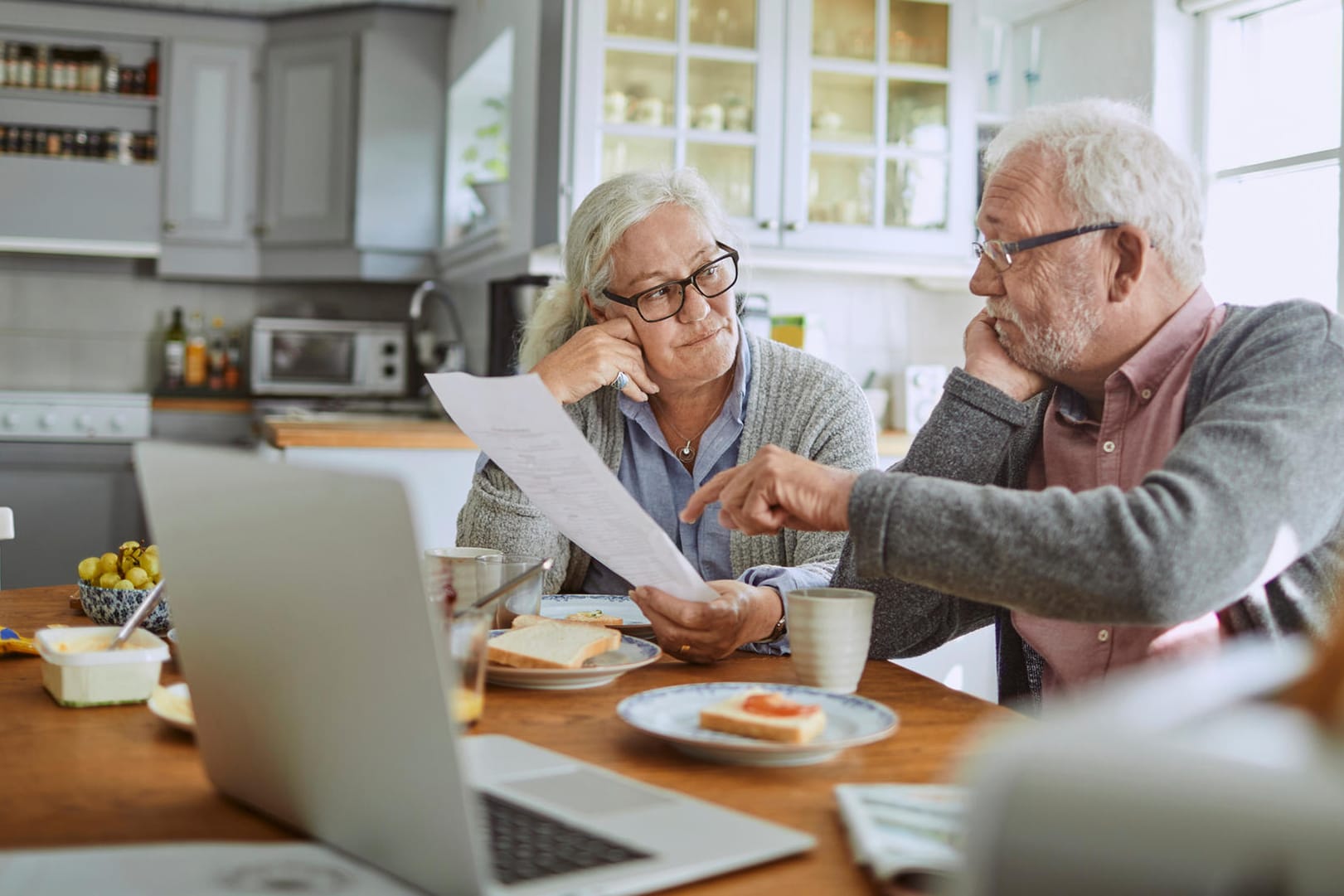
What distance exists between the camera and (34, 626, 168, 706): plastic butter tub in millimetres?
1013

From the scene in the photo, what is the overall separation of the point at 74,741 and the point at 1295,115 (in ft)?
10.6

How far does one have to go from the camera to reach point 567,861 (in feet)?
2.10

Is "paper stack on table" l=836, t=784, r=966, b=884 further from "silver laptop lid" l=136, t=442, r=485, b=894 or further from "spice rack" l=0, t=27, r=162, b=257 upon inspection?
"spice rack" l=0, t=27, r=162, b=257

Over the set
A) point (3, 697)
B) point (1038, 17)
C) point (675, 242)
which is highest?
point (1038, 17)

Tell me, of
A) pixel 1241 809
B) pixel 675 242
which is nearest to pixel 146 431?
pixel 675 242

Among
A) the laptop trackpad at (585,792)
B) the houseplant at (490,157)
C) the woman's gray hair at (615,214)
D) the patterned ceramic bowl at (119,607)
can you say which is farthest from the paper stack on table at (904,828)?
the houseplant at (490,157)

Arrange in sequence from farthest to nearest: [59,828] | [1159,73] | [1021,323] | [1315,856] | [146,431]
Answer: [146,431]
[1159,73]
[1021,323]
[59,828]
[1315,856]

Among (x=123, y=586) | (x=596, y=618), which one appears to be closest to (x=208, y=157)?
(x=123, y=586)

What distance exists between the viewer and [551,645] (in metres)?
1.14

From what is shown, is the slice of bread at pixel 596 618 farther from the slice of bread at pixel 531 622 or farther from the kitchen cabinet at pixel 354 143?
the kitchen cabinet at pixel 354 143

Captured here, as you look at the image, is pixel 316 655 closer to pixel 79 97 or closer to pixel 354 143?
pixel 354 143

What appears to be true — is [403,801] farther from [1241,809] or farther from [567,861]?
[1241,809]

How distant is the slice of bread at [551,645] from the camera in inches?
43.8

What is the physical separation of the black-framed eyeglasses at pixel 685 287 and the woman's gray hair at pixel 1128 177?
55 cm
